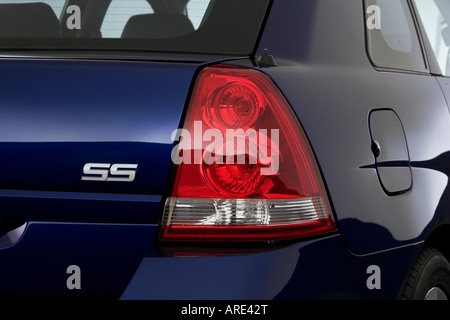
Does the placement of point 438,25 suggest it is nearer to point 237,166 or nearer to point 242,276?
point 237,166

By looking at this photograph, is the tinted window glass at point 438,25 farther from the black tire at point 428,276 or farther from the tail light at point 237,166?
the tail light at point 237,166

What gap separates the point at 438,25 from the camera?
380 cm

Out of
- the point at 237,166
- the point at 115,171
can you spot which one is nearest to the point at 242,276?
the point at 237,166

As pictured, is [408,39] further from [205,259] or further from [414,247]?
[205,259]

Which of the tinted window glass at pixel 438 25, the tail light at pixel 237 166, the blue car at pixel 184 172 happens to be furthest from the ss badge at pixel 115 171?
the tinted window glass at pixel 438 25

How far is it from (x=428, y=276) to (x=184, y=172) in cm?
99

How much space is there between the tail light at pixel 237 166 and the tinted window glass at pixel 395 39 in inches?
28.2

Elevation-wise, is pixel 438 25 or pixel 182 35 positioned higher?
pixel 438 25

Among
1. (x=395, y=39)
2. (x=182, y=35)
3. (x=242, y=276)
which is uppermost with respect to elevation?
(x=395, y=39)

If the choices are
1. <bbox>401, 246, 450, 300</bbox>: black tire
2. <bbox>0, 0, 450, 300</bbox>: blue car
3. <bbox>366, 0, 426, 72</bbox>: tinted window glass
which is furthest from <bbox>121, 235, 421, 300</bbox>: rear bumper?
<bbox>366, 0, 426, 72</bbox>: tinted window glass

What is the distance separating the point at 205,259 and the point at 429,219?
902mm

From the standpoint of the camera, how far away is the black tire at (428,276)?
250cm

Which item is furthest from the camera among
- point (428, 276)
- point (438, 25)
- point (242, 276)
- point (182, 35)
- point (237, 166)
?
point (438, 25)

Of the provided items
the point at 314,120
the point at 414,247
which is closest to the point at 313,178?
the point at 314,120
